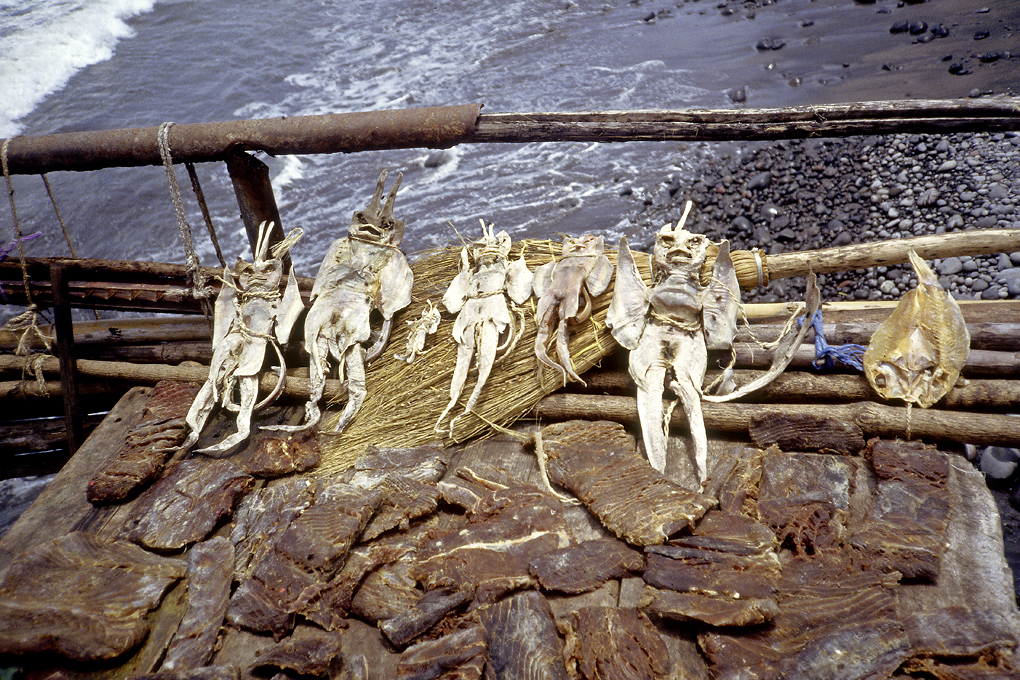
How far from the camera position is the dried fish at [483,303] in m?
3.13

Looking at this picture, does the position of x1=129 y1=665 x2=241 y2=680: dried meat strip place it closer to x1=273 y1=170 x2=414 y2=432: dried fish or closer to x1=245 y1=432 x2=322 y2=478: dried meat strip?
x1=245 y1=432 x2=322 y2=478: dried meat strip

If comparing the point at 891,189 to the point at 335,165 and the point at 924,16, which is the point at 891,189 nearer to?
the point at 924,16

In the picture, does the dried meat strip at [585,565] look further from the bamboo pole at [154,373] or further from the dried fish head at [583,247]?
the dried fish head at [583,247]

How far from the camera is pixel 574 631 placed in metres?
2.04

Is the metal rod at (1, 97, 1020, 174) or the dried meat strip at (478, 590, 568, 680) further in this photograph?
the metal rod at (1, 97, 1020, 174)

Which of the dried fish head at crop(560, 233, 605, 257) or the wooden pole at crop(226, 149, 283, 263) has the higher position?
the wooden pole at crop(226, 149, 283, 263)

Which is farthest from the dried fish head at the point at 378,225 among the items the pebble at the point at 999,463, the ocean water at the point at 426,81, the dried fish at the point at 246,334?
the ocean water at the point at 426,81

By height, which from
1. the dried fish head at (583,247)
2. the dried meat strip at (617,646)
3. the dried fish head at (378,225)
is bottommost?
the dried meat strip at (617,646)

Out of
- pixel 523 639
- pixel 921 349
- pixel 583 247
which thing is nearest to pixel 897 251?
pixel 921 349

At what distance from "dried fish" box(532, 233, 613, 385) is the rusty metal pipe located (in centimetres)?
110

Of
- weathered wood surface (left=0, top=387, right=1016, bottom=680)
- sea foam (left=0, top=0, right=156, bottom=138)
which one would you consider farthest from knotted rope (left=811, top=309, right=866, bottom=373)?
sea foam (left=0, top=0, right=156, bottom=138)

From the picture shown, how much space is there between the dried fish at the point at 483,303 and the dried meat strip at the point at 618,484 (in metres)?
0.52

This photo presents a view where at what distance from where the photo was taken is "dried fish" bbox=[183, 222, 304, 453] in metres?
3.20

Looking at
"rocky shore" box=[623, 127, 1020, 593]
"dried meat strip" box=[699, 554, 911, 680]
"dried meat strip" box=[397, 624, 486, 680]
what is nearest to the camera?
"dried meat strip" box=[699, 554, 911, 680]
